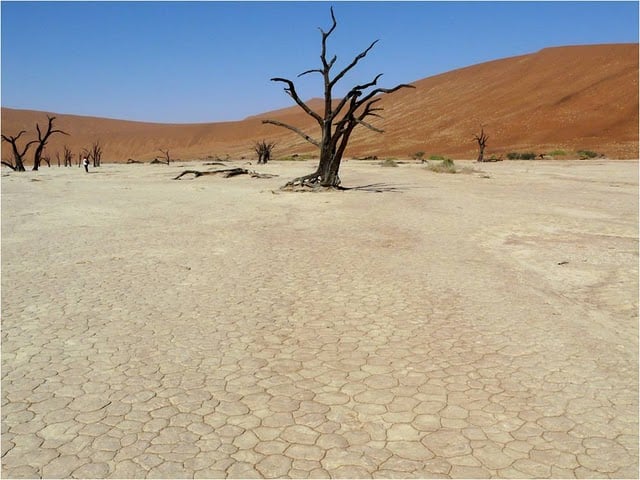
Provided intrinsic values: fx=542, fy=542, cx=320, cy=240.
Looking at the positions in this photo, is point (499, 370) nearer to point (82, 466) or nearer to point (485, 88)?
point (82, 466)

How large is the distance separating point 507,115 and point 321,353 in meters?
63.8

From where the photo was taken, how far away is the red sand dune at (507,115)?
52.3m

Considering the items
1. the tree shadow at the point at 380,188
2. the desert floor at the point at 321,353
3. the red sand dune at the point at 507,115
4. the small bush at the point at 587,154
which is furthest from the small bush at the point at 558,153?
the desert floor at the point at 321,353

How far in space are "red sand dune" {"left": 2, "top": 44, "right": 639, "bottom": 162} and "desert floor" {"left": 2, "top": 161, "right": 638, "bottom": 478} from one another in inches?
1568

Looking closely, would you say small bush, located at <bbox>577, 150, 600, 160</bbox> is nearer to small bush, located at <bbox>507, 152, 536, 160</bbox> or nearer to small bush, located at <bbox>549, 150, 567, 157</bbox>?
small bush, located at <bbox>549, 150, 567, 157</bbox>

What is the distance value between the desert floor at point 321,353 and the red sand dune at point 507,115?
39826 mm

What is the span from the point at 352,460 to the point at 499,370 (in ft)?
6.32

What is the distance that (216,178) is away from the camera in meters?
26.8

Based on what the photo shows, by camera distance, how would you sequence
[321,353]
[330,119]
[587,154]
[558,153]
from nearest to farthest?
[321,353] < [330,119] < [587,154] < [558,153]

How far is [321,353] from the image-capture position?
203 inches

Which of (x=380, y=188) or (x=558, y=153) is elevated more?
(x=558, y=153)

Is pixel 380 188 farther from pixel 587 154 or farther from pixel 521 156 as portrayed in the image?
pixel 587 154

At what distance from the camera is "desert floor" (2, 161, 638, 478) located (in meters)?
3.59

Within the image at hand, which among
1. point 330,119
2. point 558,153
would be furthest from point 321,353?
point 558,153
